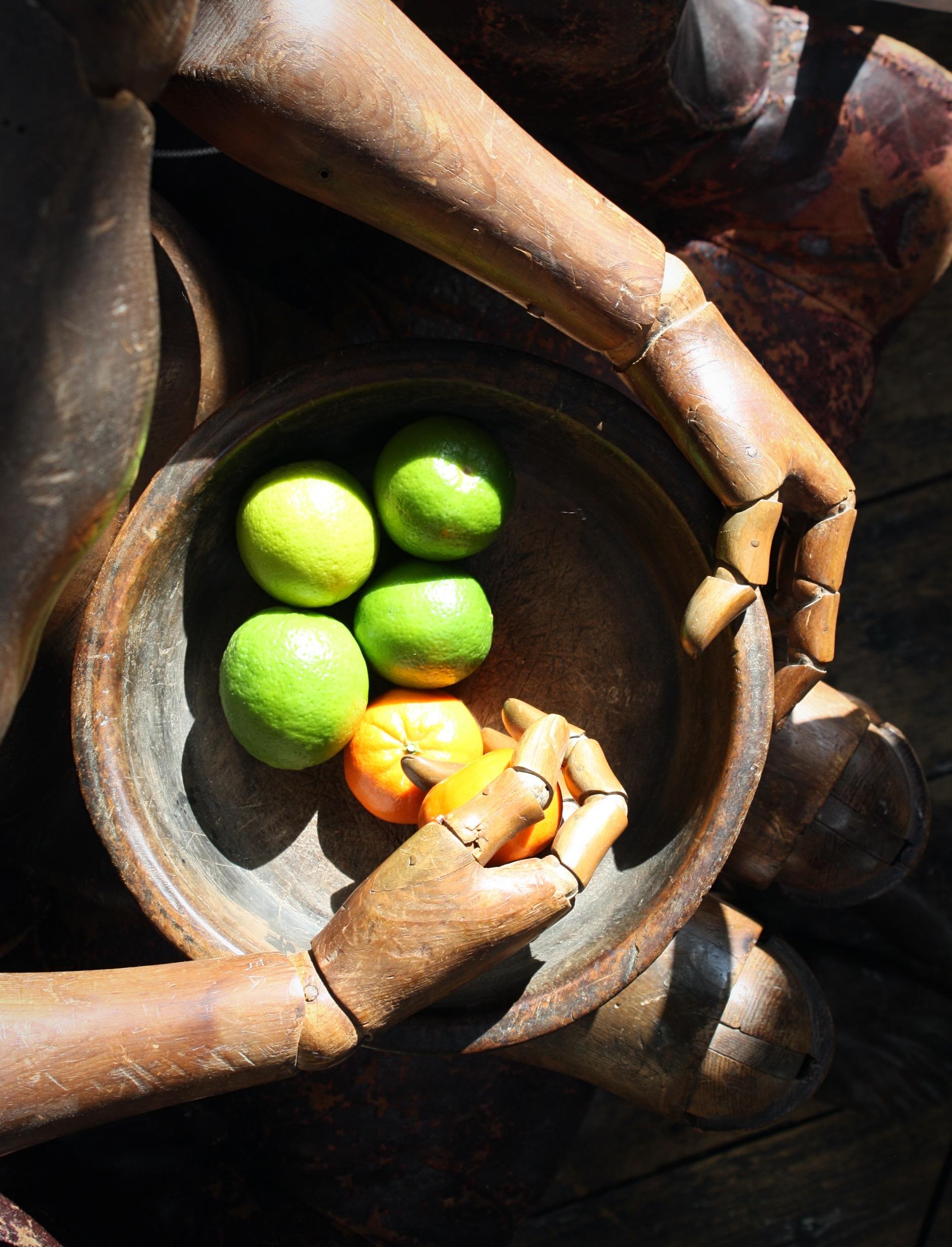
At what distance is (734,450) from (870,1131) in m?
1.28

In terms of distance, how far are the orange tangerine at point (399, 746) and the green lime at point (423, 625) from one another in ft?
0.12

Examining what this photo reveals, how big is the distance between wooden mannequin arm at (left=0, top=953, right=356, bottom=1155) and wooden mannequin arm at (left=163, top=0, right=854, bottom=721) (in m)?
0.46

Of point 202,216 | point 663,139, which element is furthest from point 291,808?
point 663,139

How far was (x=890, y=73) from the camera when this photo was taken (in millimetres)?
1154

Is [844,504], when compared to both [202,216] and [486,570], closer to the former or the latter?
[486,570]

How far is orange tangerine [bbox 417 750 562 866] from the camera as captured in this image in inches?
33.7

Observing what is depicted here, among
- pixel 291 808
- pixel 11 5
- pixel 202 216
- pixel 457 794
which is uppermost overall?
pixel 11 5

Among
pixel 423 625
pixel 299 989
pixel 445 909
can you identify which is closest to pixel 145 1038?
pixel 299 989

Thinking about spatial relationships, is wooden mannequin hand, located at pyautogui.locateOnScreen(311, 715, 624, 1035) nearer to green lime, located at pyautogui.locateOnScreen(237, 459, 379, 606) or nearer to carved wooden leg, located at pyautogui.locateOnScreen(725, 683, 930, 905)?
green lime, located at pyautogui.locateOnScreen(237, 459, 379, 606)

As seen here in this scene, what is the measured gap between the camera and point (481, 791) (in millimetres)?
833

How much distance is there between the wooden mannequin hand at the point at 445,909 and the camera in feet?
2.52

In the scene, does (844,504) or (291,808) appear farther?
(291,808)

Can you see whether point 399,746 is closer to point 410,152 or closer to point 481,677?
point 481,677

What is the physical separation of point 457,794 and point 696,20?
95 cm
